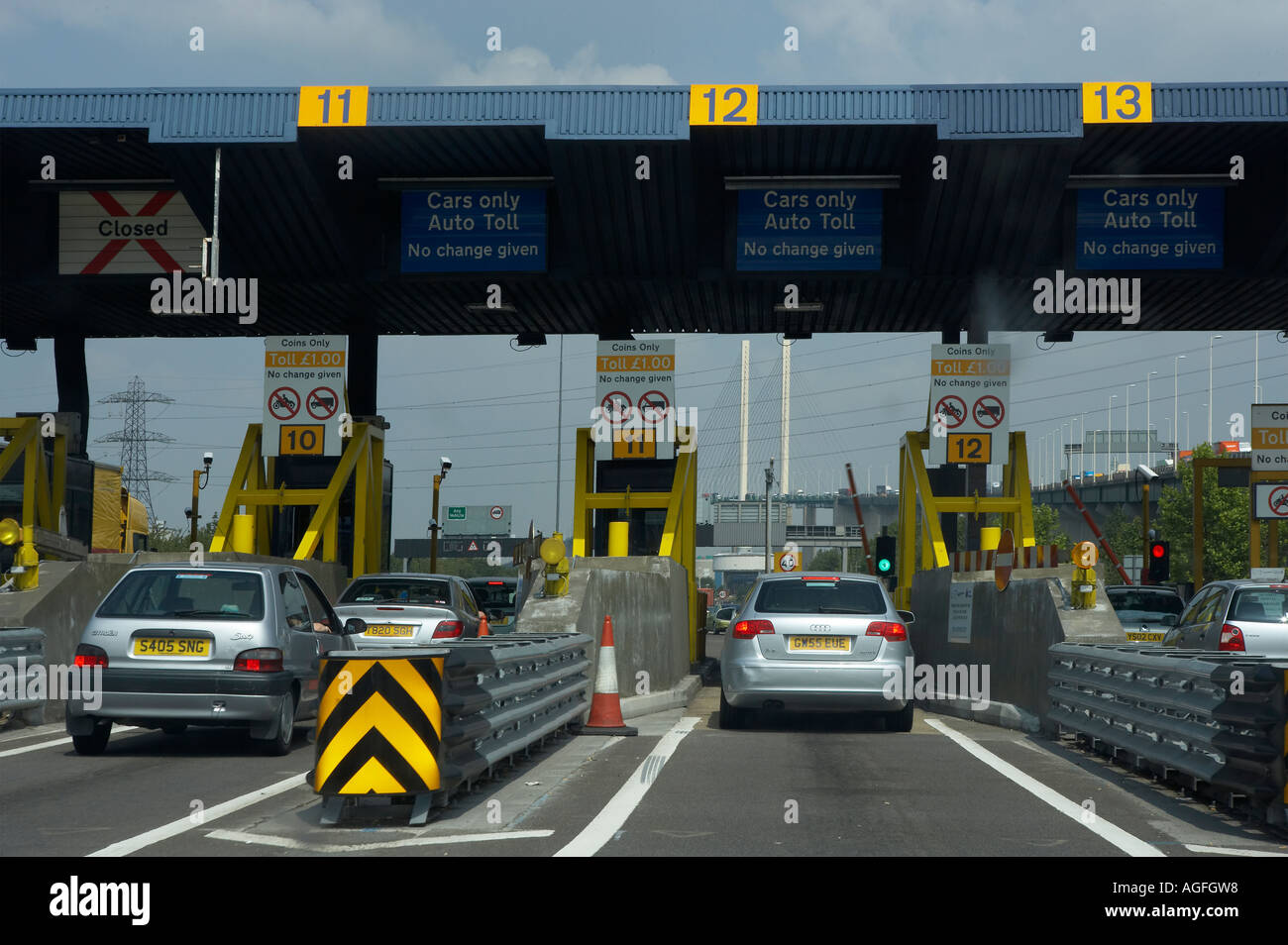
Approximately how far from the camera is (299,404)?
24000mm

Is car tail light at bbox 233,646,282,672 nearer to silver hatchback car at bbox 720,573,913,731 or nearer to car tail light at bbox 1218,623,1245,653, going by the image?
silver hatchback car at bbox 720,573,913,731

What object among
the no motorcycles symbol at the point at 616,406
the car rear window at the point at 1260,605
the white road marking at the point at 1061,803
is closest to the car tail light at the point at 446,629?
the white road marking at the point at 1061,803

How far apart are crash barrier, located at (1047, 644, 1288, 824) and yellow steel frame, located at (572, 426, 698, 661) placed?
39.4 feet

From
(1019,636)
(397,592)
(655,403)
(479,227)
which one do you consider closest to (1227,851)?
(1019,636)

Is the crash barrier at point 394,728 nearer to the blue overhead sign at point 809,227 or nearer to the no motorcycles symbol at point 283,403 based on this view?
the blue overhead sign at point 809,227

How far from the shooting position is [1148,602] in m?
24.7

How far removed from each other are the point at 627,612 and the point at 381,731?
812cm

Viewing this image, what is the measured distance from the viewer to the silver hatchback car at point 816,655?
13375 mm

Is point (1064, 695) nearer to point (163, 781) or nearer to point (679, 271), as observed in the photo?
point (163, 781)

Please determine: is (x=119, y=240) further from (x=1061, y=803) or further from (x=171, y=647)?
(x=1061, y=803)

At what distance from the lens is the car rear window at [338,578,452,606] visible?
16.6m
